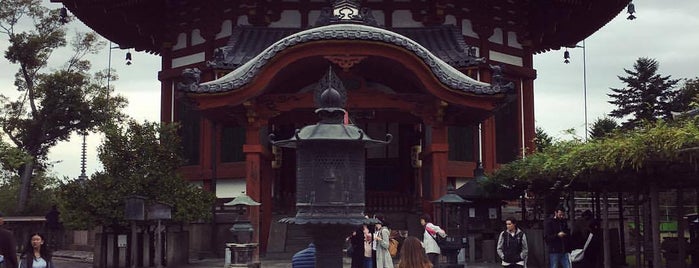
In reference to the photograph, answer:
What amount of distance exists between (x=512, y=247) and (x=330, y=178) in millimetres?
4585


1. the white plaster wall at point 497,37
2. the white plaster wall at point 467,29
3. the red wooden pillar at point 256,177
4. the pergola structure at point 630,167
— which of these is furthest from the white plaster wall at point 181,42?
the pergola structure at point 630,167

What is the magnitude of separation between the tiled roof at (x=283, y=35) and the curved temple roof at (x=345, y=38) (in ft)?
5.89

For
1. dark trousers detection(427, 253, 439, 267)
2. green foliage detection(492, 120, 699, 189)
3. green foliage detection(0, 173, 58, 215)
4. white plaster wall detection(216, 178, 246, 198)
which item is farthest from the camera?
green foliage detection(0, 173, 58, 215)

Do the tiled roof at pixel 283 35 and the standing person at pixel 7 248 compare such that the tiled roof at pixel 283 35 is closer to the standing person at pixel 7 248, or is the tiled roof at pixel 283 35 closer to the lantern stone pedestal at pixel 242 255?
the lantern stone pedestal at pixel 242 255

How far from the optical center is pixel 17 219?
2905 cm

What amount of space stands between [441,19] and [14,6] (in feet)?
68.2

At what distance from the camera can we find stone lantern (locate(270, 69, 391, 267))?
9578mm

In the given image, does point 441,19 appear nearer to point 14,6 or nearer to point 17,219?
point 17,219

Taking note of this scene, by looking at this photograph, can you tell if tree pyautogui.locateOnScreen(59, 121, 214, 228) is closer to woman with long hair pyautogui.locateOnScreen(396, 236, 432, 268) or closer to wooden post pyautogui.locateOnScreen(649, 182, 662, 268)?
wooden post pyautogui.locateOnScreen(649, 182, 662, 268)

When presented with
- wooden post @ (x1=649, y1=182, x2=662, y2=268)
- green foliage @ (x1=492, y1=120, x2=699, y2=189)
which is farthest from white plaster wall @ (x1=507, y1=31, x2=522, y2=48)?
wooden post @ (x1=649, y1=182, x2=662, y2=268)

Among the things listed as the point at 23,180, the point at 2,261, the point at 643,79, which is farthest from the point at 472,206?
the point at 643,79

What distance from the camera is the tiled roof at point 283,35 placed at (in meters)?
20.8

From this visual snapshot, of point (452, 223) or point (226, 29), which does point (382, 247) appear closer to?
point (452, 223)

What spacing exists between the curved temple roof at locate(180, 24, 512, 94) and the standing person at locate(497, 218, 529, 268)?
19.8ft
